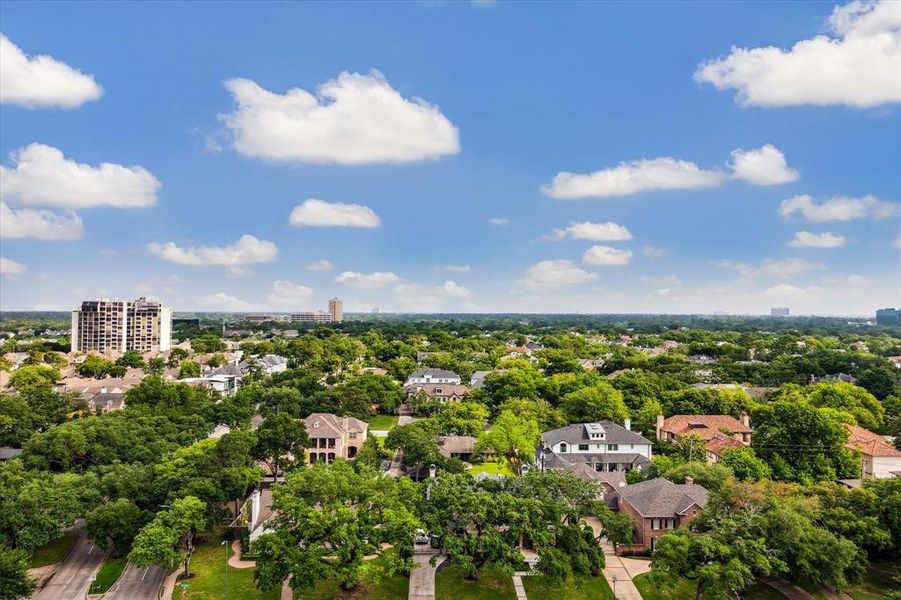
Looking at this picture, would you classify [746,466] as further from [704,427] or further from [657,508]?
[704,427]

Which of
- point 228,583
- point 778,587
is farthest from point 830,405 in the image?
point 228,583

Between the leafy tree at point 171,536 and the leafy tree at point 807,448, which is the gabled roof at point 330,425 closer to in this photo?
the leafy tree at point 171,536

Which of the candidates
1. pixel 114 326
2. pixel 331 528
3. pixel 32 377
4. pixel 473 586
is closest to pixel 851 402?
pixel 473 586

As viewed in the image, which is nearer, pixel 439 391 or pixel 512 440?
pixel 512 440

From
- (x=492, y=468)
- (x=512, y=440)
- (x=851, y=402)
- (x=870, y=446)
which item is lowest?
(x=492, y=468)

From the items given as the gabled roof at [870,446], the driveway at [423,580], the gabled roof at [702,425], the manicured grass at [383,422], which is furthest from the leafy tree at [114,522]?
the gabled roof at [870,446]

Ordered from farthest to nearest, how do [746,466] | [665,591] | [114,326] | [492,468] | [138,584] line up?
1. [114,326]
2. [492,468]
3. [746,466]
4. [138,584]
5. [665,591]
